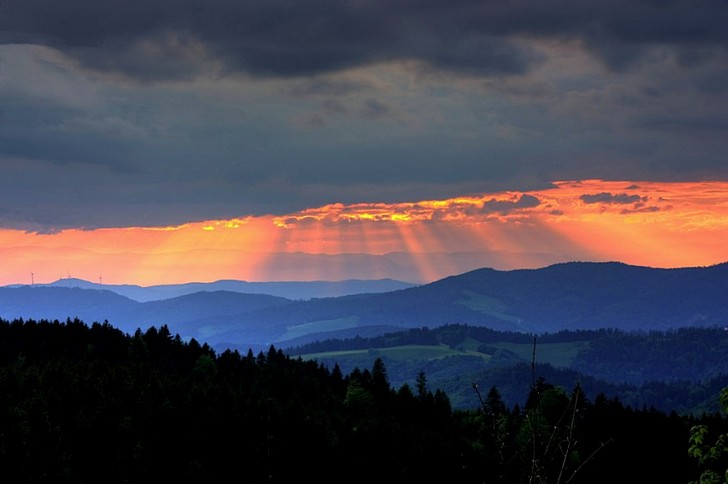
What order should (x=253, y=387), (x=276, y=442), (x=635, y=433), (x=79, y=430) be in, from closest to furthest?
(x=79, y=430), (x=276, y=442), (x=635, y=433), (x=253, y=387)

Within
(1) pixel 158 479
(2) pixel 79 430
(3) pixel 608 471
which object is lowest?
(3) pixel 608 471

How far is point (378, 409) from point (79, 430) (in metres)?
76.7

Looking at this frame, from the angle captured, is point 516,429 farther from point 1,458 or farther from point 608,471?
point 1,458

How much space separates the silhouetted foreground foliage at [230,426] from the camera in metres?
99.4

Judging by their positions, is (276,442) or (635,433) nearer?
(276,442)

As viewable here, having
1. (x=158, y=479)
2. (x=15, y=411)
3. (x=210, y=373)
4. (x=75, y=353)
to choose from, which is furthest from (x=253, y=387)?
(x=15, y=411)

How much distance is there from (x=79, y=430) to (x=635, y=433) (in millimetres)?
96986

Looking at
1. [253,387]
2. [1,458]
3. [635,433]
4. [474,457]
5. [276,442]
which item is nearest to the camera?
[1,458]

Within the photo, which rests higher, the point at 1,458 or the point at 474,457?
the point at 1,458

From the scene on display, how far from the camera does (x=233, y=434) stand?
11500 cm

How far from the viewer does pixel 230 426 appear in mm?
115688

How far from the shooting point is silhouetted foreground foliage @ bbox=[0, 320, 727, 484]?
99375 millimetres

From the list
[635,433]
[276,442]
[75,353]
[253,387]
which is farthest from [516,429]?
[75,353]

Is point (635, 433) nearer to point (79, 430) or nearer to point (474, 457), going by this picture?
point (474, 457)
